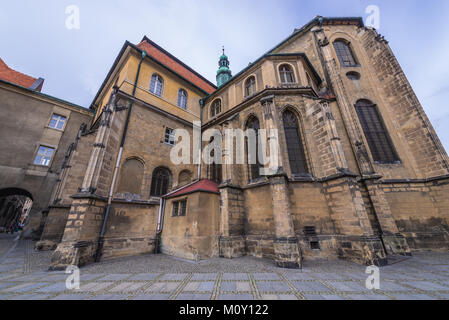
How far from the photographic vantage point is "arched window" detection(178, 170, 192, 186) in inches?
467

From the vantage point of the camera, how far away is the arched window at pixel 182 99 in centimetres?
1382

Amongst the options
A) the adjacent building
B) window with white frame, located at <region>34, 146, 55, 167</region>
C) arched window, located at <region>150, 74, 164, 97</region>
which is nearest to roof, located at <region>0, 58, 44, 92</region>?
the adjacent building

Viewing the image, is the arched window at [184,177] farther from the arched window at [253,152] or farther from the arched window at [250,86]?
the arched window at [250,86]

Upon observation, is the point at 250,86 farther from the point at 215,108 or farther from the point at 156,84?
the point at 156,84

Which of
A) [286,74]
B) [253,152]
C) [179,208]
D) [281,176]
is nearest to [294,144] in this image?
[253,152]

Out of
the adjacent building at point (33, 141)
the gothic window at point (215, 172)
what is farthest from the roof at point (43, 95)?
the gothic window at point (215, 172)

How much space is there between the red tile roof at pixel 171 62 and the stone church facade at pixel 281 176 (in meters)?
2.03

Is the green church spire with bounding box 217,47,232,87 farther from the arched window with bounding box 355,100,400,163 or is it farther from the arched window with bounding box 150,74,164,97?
the arched window with bounding box 355,100,400,163

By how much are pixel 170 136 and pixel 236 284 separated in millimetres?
10323

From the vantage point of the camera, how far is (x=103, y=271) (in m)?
5.41

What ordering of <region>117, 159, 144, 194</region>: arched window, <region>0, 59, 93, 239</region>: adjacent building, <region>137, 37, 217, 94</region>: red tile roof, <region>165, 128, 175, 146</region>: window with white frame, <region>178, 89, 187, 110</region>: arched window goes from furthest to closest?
<region>178, 89, 187, 110</region>: arched window, <region>137, 37, 217, 94</region>: red tile roof, <region>0, 59, 93, 239</region>: adjacent building, <region>165, 128, 175, 146</region>: window with white frame, <region>117, 159, 144, 194</region>: arched window

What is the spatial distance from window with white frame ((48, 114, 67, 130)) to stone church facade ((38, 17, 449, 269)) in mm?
6507
